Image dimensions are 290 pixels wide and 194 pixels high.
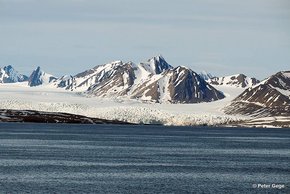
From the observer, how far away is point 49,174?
108750 millimetres

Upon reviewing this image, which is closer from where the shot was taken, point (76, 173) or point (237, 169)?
point (76, 173)

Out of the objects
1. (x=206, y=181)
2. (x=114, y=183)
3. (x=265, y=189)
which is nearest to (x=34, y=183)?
(x=114, y=183)

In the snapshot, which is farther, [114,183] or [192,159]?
[192,159]

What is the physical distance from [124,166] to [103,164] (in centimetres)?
543

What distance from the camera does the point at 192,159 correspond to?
151m

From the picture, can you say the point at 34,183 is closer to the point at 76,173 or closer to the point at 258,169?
the point at 76,173

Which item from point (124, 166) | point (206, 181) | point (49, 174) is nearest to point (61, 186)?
point (49, 174)

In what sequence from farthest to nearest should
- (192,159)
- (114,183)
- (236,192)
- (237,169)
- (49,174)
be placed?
(192,159) → (237,169) → (49,174) → (114,183) → (236,192)

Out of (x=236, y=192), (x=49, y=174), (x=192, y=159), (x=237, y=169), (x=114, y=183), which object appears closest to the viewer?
(x=236, y=192)

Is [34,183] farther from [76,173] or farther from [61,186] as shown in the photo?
[76,173]

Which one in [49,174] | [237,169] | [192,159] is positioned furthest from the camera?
[192,159]

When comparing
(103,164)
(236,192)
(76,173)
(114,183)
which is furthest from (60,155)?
(236,192)

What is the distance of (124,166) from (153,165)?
6457 mm

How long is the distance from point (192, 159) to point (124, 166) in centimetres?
2791
